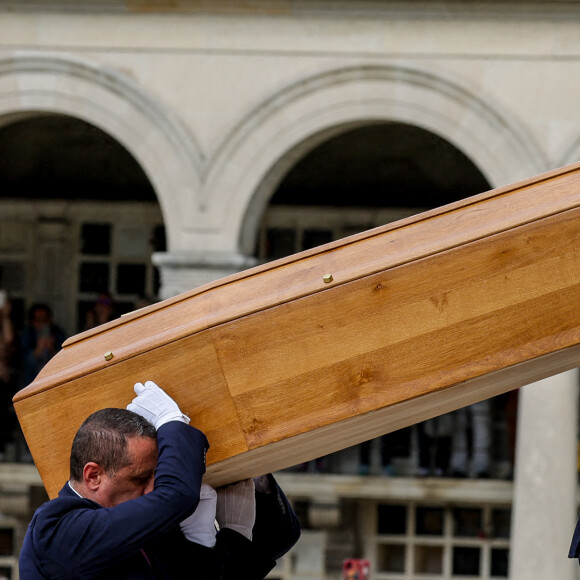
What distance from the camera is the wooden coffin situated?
2.91 metres

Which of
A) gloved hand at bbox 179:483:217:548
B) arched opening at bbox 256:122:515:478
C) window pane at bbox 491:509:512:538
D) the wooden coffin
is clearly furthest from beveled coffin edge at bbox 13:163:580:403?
window pane at bbox 491:509:512:538

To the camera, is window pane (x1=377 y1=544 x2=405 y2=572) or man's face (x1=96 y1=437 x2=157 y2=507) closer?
man's face (x1=96 y1=437 x2=157 y2=507)

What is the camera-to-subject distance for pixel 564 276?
2896 mm

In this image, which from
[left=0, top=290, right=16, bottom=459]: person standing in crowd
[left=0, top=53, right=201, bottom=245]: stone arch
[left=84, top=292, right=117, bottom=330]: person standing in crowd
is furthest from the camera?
[left=84, top=292, right=117, bottom=330]: person standing in crowd

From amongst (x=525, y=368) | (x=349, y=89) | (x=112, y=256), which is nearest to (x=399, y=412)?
(x=525, y=368)

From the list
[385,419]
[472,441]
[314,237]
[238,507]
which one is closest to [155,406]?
[238,507]

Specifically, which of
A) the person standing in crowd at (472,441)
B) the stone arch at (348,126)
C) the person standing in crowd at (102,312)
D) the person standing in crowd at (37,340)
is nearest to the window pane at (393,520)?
the person standing in crowd at (472,441)

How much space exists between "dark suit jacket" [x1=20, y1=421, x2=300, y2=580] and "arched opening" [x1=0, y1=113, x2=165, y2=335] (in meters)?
10.4

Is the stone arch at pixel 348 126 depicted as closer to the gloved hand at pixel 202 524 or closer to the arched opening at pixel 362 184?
the arched opening at pixel 362 184

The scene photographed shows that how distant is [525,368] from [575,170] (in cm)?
51

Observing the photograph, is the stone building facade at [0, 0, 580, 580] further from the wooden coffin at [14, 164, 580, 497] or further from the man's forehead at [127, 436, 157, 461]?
the man's forehead at [127, 436, 157, 461]

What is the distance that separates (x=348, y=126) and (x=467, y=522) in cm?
498

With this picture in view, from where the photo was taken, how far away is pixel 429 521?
529 inches

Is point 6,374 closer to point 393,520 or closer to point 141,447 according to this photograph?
point 393,520
